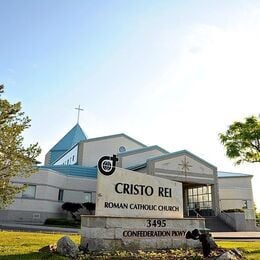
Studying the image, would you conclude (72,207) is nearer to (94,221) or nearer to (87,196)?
(87,196)

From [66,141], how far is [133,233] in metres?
43.8

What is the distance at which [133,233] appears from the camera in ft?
32.4

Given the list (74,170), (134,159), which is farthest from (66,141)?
(134,159)

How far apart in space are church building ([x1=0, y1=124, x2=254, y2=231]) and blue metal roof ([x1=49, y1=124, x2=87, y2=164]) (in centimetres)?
582

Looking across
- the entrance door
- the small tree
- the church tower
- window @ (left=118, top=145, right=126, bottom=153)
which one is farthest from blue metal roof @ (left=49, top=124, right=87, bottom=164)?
the small tree

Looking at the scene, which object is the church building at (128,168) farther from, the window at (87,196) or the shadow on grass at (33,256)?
the shadow on grass at (33,256)

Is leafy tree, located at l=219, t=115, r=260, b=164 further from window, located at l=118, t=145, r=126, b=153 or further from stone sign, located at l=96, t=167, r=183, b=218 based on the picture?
window, located at l=118, t=145, r=126, b=153

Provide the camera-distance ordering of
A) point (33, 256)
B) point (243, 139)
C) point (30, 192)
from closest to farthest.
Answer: point (33, 256)
point (243, 139)
point (30, 192)

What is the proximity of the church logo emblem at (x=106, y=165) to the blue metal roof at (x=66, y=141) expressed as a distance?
41.2 metres

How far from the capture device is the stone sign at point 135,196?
9.95m

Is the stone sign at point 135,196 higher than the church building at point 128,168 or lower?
lower

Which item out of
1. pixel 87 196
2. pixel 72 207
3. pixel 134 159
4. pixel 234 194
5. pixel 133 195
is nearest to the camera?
pixel 133 195

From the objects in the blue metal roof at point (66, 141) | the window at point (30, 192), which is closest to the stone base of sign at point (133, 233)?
the window at point (30, 192)

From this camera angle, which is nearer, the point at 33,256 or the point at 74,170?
the point at 33,256
